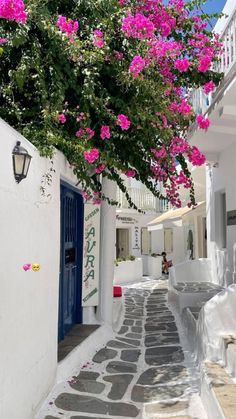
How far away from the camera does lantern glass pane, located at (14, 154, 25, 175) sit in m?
4.46

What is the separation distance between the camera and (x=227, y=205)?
11859mm

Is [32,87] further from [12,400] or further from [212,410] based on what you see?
[212,410]

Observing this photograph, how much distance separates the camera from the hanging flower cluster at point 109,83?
602 cm

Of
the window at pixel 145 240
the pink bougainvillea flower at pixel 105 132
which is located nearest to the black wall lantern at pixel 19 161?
the pink bougainvillea flower at pixel 105 132

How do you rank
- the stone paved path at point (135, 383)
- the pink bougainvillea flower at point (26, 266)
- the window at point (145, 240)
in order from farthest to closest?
the window at point (145, 240) → the stone paved path at point (135, 383) → the pink bougainvillea flower at point (26, 266)

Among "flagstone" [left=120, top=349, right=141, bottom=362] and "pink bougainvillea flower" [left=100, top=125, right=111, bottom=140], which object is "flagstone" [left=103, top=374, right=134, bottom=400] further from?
"pink bougainvillea flower" [left=100, top=125, right=111, bottom=140]

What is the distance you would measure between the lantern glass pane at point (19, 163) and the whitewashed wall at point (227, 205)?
792 centimetres

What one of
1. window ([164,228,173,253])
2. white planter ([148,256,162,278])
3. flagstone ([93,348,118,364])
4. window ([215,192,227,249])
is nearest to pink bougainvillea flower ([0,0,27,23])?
flagstone ([93,348,118,364])

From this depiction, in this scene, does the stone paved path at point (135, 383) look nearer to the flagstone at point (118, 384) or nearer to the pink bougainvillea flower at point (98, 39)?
the flagstone at point (118, 384)

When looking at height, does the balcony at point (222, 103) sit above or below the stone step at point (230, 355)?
above

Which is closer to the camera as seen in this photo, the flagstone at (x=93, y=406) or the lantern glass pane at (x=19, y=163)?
the lantern glass pane at (x=19, y=163)

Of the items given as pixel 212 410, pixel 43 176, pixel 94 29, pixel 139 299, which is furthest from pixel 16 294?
pixel 139 299

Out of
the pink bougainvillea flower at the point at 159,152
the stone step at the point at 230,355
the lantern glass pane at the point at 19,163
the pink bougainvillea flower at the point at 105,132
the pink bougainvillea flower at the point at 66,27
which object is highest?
the pink bougainvillea flower at the point at 66,27

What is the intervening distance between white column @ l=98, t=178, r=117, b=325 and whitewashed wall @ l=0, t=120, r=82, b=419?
307cm
